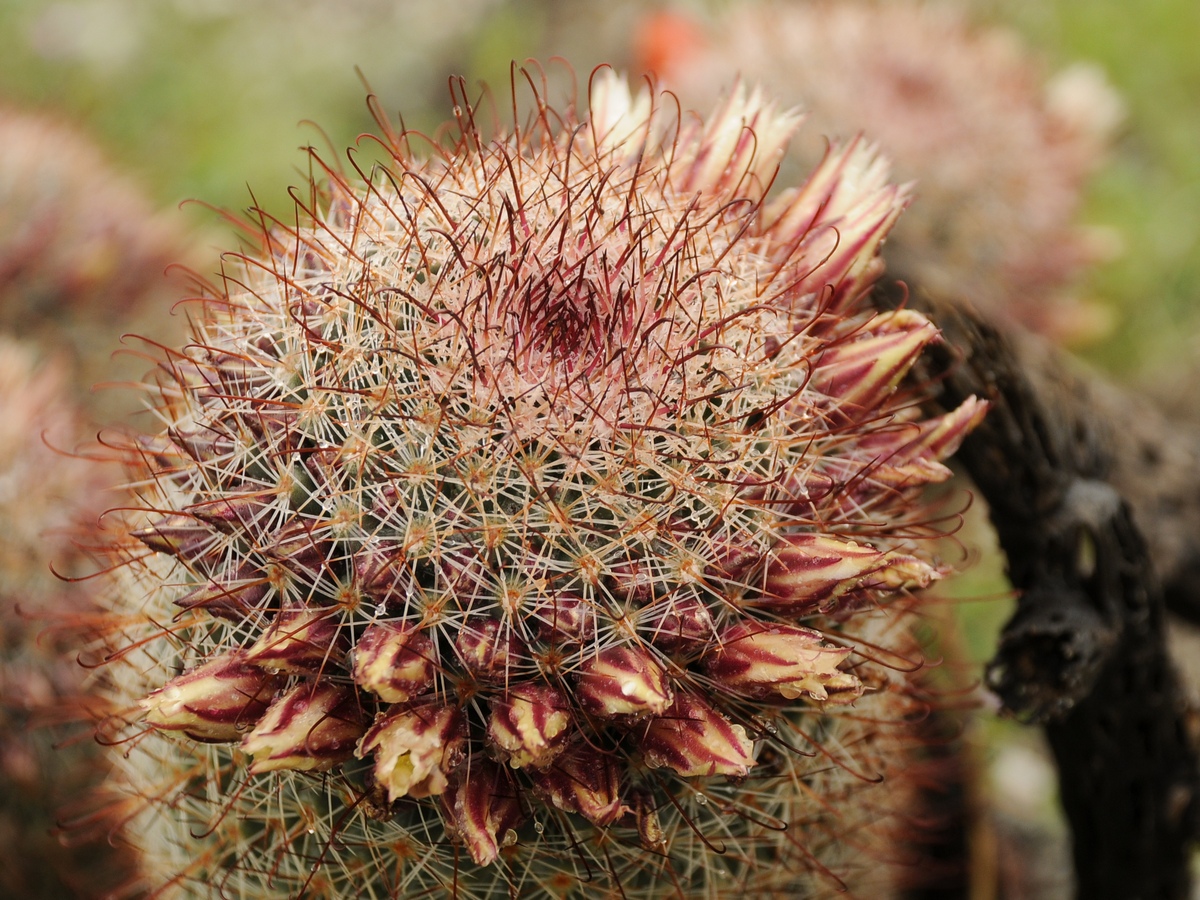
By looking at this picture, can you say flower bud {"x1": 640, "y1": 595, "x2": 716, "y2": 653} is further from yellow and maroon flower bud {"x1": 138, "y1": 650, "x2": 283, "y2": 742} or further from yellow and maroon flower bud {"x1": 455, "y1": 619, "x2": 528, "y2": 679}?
yellow and maroon flower bud {"x1": 138, "y1": 650, "x2": 283, "y2": 742}

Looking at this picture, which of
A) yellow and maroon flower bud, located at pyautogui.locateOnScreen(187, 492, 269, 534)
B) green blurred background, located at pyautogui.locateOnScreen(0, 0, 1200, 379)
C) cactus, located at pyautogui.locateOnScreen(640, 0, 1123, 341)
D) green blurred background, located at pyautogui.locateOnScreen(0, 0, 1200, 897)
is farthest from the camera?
green blurred background, located at pyautogui.locateOnScreen(0, 0, 1200, 379)

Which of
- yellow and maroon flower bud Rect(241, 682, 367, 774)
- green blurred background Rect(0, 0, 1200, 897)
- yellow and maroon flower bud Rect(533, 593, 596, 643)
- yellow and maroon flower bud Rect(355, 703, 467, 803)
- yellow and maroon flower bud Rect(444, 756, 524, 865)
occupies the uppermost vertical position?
yellow and maroon flower bud Rect(533, 593, 596, 643)

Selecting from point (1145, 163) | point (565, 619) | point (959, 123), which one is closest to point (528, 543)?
point (565, 619)

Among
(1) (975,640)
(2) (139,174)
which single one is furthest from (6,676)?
(1) (975,640)

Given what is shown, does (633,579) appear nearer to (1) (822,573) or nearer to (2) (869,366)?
(1) (822,573)

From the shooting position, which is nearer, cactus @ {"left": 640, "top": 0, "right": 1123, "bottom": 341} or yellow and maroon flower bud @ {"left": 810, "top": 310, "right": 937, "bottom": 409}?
yellow and maroon flower bud @ {"left": 810, "top": 310, "right": 937, "bottom": 409}

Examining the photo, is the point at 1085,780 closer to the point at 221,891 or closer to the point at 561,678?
the point at 561,678

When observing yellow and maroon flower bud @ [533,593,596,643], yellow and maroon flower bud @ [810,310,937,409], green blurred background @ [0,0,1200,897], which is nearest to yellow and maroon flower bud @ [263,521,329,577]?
yellow and maroon flower bud @ [533,593,596,643]
